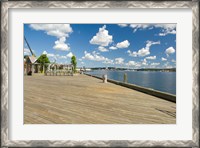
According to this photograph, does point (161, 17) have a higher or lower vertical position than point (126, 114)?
higher

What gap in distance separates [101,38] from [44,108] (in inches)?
72.7

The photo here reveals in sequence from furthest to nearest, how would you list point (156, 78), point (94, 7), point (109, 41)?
point (156, 78), point (109, 41), point (94, 7)

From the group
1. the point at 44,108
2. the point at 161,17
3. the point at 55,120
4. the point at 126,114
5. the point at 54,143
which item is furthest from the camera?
the point at 44,108

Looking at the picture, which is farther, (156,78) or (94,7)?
(156,78)

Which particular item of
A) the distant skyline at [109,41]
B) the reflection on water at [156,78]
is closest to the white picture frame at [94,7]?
the distant skyline at [109,41]

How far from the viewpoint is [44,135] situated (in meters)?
2.73

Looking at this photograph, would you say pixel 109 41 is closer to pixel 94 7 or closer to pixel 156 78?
pixel 94 7

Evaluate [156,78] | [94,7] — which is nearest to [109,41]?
[94,7]

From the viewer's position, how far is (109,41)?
11.9ft

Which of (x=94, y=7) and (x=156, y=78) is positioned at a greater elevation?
(x=94, y=7)

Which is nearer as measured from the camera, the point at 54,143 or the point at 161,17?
the point at 54,143

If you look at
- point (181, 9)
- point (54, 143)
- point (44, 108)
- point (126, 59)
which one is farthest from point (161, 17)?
point (44, 108)

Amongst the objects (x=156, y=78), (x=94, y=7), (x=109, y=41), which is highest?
(x=94, y=7)

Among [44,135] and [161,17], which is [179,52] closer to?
[161,17]
